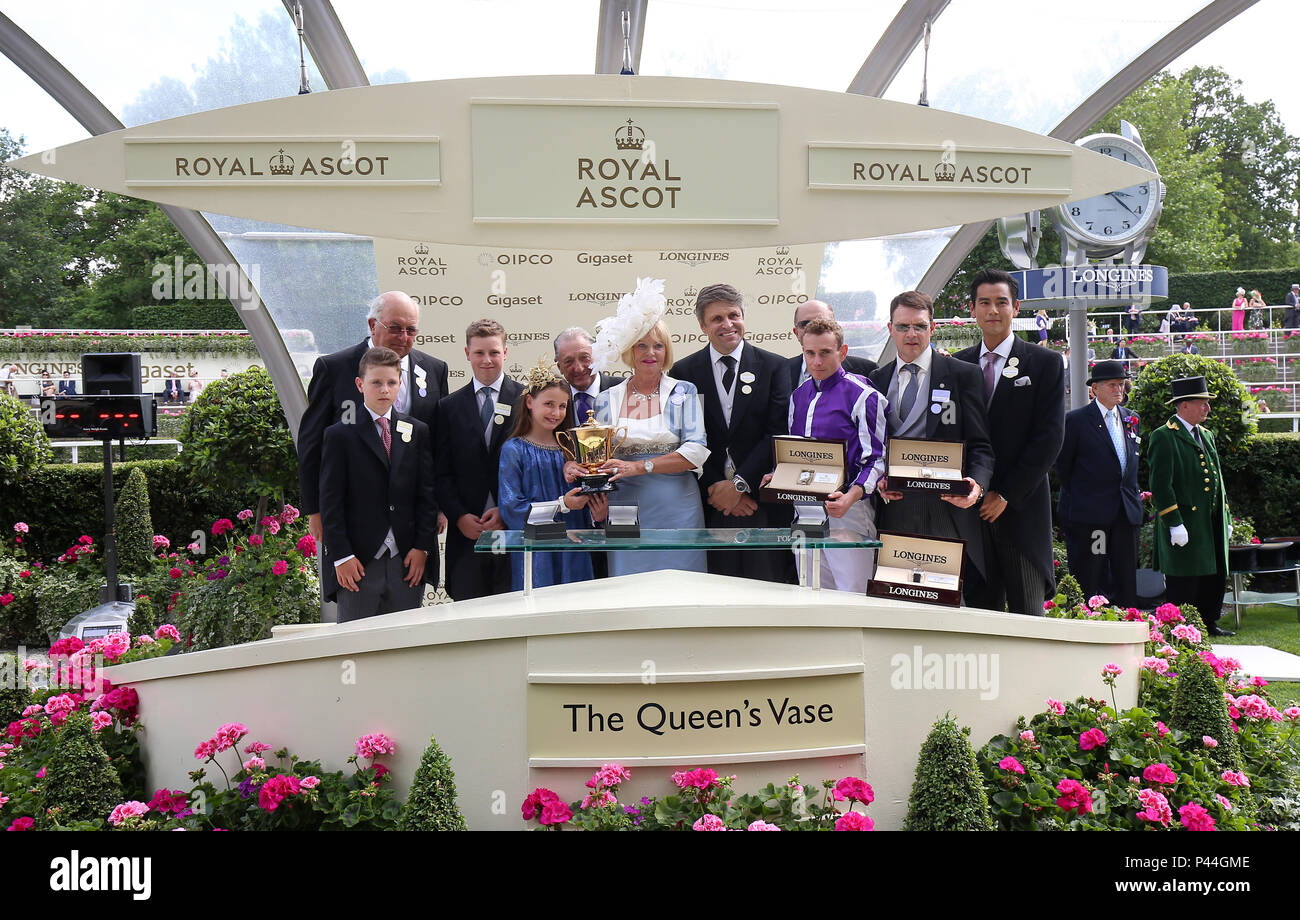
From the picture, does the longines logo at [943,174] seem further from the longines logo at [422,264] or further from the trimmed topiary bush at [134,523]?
the trimmed topiary bush at [134,523]

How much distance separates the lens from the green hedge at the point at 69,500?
11.9 meters

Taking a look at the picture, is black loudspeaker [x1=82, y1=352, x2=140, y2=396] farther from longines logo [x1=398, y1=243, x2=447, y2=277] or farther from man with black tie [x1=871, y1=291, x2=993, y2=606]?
man with black tie [x1=871, y1=291, x2=993, y2=606]

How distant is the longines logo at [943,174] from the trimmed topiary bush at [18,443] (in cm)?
1073

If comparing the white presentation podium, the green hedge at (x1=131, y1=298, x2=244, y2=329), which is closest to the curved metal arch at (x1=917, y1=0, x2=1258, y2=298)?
the white presentation podium

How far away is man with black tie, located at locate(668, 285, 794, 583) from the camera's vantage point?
16.2 feet

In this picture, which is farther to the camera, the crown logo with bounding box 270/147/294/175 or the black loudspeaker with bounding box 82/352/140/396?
the black loudspeaker with bounding box 82/352/140/396

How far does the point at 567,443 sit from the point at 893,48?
145 inches

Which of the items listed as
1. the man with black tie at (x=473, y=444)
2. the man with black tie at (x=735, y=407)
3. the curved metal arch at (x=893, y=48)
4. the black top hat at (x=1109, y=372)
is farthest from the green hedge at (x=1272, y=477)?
the man with black tie at (x=473, y=444)

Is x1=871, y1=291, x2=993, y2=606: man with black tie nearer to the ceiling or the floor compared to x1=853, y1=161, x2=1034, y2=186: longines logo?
nearer to the floor

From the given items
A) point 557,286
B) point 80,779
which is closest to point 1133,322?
point 557,286

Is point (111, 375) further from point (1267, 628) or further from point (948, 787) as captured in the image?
point (1267, 628)

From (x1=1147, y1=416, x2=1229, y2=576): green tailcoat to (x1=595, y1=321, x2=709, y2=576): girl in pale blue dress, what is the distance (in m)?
4.90
